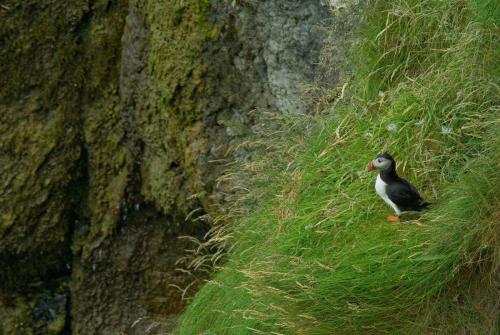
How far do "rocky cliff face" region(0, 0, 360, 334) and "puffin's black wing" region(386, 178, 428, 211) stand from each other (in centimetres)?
204

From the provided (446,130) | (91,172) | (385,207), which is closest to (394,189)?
(385,207)

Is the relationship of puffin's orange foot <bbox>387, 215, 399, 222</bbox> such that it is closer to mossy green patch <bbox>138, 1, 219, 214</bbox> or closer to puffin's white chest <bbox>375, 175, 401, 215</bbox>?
puffin's white chest <bbox>375, 175, 401, 215</bbox>

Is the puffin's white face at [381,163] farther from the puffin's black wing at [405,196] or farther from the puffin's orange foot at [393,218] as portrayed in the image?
the puffin's orange foot at [393,218]

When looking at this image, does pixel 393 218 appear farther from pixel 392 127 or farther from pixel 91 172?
pixel 91 172

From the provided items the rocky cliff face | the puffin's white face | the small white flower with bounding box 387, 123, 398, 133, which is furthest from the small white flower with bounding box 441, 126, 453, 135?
the rocky cliff face

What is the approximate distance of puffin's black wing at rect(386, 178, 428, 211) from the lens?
3740mm

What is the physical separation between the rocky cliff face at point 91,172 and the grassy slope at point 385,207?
3.56 ft

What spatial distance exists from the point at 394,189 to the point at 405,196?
7 centimetres

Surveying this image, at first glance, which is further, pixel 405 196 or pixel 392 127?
pixel 392 127

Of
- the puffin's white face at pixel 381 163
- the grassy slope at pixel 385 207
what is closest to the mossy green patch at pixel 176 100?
the grassy slope at pixel 385 207

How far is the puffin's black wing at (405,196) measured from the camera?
3740 millimetres

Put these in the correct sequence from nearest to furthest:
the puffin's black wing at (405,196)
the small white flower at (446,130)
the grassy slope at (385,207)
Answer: the grassy slope at (385,207) < the puffin's black wing at (405,196) < the small white flower at (446,130)

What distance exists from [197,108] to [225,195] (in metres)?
0.61

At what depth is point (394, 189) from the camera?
3.78 metres
